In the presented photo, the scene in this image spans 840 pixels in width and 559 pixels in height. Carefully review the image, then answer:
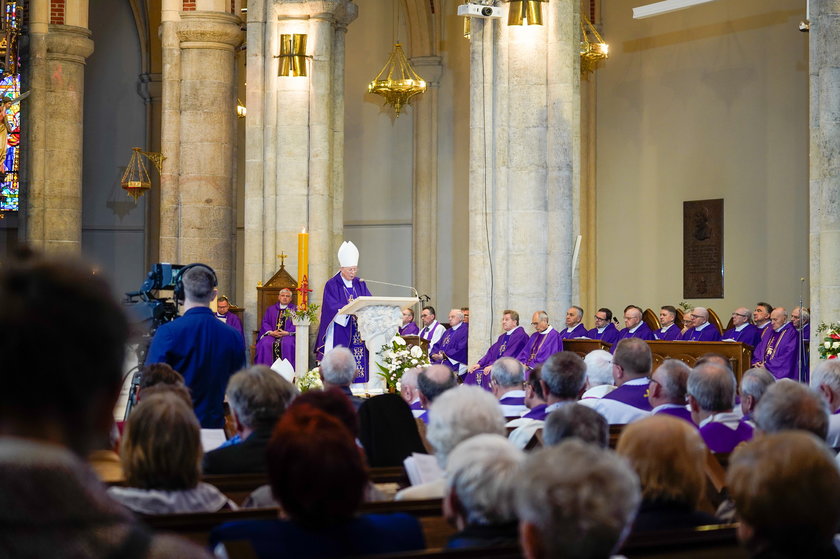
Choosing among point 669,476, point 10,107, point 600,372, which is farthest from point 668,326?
point 10,107

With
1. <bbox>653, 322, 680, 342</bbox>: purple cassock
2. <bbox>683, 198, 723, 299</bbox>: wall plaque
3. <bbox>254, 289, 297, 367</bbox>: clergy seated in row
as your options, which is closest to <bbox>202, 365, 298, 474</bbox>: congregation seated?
<bbox>254, 289, 297, 367</bbox>: clergy seated in row

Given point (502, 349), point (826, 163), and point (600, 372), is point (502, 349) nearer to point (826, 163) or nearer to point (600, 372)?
point (826, 163)

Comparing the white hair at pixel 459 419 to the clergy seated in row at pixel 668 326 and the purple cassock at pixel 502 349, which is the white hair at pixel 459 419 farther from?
the clergy seated in row at pixel 668 326

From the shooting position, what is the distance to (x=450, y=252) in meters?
22.0

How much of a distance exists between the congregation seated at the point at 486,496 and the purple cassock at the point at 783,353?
11322 millimetres

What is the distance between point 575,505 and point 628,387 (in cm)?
477

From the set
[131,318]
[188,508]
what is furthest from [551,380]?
[131,318]

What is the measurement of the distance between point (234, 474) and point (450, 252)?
1793 centimetres

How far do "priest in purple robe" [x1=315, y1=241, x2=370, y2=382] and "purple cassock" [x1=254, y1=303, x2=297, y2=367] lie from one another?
175 cm

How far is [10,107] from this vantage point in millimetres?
22422

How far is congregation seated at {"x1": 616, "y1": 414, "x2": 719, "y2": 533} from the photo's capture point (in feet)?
10.3

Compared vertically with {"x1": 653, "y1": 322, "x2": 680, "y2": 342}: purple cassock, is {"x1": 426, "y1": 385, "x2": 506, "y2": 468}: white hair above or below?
above

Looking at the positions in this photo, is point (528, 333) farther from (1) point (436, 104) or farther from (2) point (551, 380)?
(1) point (436, 104)

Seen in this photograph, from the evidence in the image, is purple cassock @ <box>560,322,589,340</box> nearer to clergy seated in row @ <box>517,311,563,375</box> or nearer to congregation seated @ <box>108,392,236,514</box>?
clergy seated in row @ <box>517,311,563,375</box>
